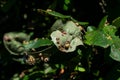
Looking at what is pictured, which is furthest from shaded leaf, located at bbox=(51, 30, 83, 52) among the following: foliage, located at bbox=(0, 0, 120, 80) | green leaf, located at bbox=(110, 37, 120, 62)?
green leaf, located at bbox=(110, 37, 120, 62)

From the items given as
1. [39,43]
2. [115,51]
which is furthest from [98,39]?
[39,43]

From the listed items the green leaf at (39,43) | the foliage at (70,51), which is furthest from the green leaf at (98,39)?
the green leaf at (39,43)

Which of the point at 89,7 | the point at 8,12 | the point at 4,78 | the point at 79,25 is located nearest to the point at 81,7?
the point at 89,7

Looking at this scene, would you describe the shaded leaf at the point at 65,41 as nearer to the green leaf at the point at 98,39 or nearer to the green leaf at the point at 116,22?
the green leaf at the point at 98,39

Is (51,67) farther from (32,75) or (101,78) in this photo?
(101,78)

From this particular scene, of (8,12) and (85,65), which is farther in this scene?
(8,12)

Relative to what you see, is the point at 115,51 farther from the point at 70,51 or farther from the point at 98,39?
the point at 70,51

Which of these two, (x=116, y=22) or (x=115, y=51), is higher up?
(x=116, y=22)
